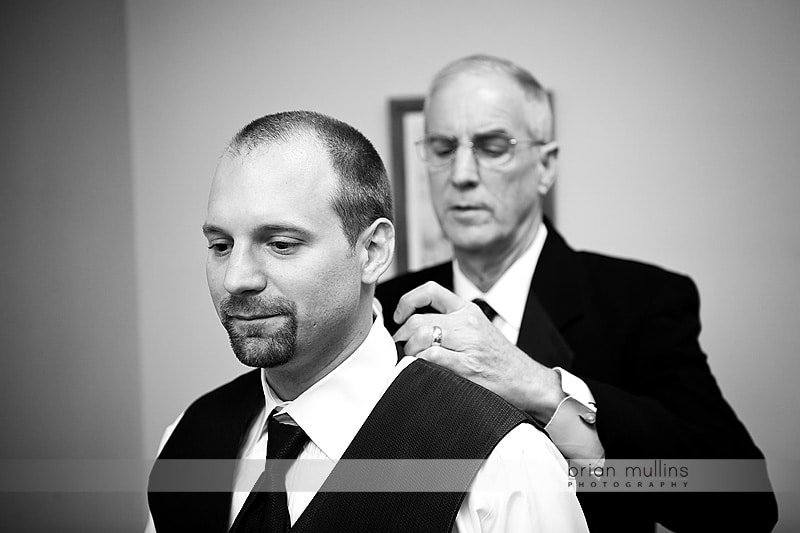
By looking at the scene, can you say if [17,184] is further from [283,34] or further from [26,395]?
[283,34]

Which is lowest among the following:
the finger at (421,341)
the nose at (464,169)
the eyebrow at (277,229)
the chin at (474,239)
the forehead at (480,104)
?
the finger at (421,341)

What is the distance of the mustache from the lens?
104cm

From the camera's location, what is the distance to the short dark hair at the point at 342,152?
3.56 feet

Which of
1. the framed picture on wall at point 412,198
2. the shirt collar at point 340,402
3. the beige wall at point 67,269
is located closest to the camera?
the shirt collar at point 340,402

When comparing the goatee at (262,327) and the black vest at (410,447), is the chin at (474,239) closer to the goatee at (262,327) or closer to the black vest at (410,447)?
the black vest at (410,447)

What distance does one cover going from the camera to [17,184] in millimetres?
1807

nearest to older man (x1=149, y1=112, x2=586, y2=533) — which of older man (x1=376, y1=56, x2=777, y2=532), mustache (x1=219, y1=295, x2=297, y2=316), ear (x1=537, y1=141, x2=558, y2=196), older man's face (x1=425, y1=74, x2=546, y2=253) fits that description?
mustache (x1=219, y1=295, x2=297, y2=316)

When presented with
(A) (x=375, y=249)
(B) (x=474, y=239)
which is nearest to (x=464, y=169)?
(B) (x=474, y=239)

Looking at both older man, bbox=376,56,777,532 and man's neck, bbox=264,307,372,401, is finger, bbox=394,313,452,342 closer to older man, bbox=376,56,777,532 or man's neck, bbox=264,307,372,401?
man's neck, bbox=264,307,372,401

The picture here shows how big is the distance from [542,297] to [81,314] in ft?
3.97

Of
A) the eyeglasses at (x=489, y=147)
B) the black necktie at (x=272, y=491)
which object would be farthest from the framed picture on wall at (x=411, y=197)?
the black necktie at (x=272, y=491)

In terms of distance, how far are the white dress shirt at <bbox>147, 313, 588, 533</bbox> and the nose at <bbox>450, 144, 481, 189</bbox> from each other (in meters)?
0.48

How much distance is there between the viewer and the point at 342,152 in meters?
1.11

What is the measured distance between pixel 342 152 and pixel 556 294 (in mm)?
688
